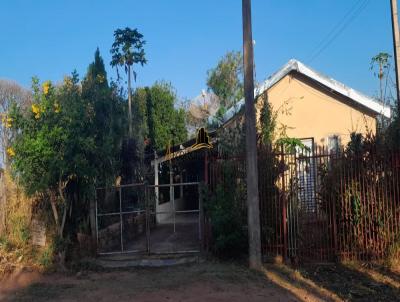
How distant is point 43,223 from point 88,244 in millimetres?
1235

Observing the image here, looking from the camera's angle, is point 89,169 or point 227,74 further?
point 227,74

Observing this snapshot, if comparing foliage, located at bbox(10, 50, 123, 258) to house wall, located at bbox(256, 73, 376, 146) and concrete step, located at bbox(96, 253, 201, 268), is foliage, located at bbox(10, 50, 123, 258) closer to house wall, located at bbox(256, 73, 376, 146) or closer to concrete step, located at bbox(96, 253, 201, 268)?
concrete step, located at bbox(96, 253, 201, 268)

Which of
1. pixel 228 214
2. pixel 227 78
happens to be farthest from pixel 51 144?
pixel 227 78

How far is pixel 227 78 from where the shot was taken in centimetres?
3644

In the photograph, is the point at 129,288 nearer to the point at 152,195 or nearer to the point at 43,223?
the point at 43,223

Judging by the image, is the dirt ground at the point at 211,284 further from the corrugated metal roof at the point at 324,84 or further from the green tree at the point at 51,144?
the corrugated metal roof at the point at 324,84

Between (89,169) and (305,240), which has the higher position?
(89,169)

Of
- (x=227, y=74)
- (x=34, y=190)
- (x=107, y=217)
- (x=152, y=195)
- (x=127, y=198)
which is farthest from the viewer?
(x=227, y=74)

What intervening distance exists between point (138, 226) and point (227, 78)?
25153 mm

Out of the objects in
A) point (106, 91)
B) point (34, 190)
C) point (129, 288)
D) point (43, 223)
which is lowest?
point (129, 288)

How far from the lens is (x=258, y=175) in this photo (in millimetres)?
9695

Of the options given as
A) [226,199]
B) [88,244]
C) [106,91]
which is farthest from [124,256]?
[106,91]

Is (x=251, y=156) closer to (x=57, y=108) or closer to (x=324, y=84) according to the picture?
(x=57, y=108)

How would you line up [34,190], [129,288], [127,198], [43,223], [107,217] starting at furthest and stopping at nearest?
1. [127,198]
2. [107,217]
3. [43,223]
4. [34,190]
5. [129,288]
